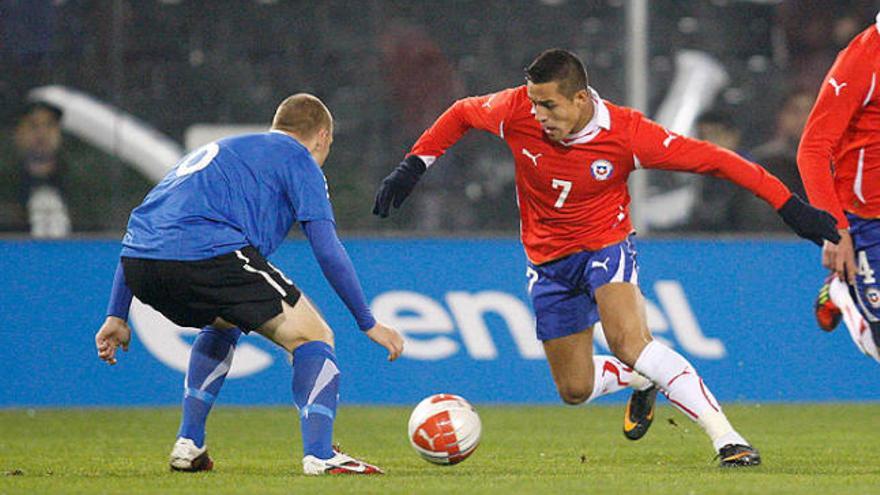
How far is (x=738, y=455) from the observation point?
7.38 m

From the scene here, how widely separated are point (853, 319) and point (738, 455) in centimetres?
147

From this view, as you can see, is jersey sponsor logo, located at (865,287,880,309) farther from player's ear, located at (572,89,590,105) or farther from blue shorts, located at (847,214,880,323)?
player's ear, located at (572,89,590,105)

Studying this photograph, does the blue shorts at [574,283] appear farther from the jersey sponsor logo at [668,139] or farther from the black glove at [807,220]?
the black glove at [807,220]

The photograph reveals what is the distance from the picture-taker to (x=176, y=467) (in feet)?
24.7

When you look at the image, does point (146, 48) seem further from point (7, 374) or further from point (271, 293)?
point (271, 293)

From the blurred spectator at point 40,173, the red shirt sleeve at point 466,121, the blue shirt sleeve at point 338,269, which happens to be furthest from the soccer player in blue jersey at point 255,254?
the blurred spectator at point 40,173

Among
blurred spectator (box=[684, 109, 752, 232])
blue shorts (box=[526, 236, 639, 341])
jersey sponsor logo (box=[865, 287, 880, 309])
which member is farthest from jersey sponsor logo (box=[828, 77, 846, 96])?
blurred spectator (box=[684, 109, 752, 232])

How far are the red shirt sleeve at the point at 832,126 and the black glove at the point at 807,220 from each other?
35 cm

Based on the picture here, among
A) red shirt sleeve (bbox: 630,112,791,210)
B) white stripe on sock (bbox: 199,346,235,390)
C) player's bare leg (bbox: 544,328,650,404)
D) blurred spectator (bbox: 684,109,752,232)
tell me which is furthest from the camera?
blurred spectator (bbox: 684,109,752,232)

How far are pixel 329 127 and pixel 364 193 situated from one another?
221 inches

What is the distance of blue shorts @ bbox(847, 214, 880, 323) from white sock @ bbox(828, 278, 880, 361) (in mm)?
169

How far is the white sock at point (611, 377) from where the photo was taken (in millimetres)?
8805

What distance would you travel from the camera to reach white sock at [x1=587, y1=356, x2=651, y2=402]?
28.9 ft

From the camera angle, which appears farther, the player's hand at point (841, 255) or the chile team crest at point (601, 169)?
the chile team crest at point (601, 169)
